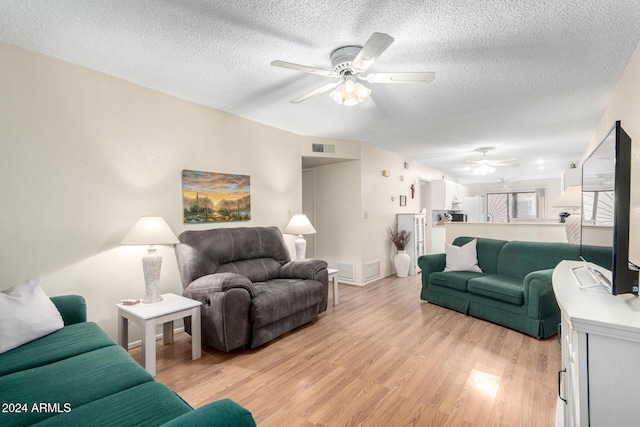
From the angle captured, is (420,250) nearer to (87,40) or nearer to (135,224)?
(135,224)

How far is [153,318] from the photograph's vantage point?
2164 mm

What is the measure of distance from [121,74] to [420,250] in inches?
218

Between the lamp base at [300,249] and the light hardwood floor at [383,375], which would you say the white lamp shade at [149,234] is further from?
the lamp base at [300,249]

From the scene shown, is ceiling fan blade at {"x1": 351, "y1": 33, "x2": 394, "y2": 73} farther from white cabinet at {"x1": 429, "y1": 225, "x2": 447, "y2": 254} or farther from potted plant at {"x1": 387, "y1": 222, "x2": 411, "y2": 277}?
white cabinet at {"x1": 429, "y1": 225, "x2": 447, "y2": 254}

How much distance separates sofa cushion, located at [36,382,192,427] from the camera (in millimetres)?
1036

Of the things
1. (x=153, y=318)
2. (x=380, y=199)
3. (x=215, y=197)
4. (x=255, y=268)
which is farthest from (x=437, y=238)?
(x=153, y=318)

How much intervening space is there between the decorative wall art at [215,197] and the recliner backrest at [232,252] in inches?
9.6

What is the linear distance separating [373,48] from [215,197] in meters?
2.38

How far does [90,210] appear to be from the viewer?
2455 millimetres

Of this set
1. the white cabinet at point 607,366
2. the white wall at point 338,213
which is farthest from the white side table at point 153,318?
the white wall at point 338,213

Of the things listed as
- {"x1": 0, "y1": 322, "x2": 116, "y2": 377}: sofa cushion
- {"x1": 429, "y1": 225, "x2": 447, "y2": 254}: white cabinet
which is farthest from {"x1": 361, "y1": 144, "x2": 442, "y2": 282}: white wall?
{"x1": 0, "y1": 322, "x2": 116, "y2": 377}: sofa cushion

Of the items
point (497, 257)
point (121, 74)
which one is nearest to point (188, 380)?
point (121, 74)

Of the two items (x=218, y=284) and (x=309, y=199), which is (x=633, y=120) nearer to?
(x=218, y=284)

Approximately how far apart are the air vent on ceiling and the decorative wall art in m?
1.34
